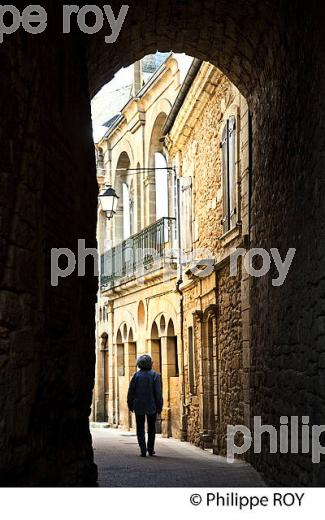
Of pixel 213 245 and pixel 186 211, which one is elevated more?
pixel 186 211

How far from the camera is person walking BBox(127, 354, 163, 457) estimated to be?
37.0ft

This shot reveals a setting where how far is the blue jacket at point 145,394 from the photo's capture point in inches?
449

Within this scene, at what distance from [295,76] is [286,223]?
51.6 inches

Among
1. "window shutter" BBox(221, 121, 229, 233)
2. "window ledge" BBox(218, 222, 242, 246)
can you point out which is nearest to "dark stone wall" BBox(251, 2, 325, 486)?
"window ledge" BBox(218, 222, 242, 246)

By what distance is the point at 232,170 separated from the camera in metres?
11.5

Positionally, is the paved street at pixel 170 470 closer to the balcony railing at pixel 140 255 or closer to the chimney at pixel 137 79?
the balcony railing at pixel 140 255

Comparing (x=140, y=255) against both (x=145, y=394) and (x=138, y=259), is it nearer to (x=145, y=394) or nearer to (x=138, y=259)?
(x=138, y=259)

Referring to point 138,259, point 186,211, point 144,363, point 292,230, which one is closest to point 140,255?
point 138,259

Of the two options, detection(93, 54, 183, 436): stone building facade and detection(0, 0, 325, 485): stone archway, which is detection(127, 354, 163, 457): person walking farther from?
detection(93, 54, 183, 436): stone building facade

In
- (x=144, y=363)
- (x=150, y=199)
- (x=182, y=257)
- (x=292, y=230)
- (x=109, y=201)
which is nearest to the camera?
(x=292, y=230)

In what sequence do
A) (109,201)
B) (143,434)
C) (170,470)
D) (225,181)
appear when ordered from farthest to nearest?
(109,201) → (225,181) → (143,434) → (170,470)

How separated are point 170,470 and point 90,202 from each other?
124 inches

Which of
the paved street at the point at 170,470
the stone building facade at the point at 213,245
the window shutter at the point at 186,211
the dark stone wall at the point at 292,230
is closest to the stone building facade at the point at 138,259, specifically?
the window shutter at the point at 186,211

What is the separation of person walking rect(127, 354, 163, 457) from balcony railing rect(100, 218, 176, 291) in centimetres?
580
